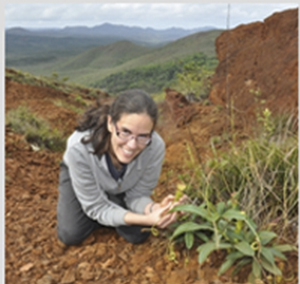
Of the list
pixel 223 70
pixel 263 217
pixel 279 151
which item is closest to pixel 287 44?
pixel 223 70

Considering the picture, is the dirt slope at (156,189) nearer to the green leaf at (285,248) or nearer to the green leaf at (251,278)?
the green leaf at (251,278)

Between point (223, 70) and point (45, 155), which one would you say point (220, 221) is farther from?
point (223, 70)

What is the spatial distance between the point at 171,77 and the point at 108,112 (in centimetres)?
634

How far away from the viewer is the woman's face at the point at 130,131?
88.7 inches

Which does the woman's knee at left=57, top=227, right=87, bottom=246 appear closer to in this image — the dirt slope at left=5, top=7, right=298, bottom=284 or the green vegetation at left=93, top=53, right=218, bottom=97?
the dirt slope at left=5, top=7, right=298, bottom=284

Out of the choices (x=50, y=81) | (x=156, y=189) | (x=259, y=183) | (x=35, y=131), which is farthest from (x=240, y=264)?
(x=50, y=81)

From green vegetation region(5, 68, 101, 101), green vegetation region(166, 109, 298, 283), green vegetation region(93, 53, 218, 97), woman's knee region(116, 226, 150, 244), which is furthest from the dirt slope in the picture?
green vegetation region(5, 68, 101, 101)

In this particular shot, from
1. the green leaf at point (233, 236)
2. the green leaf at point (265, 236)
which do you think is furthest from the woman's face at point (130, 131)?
the green leaf at point (265, 236)

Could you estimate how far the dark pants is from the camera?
2.69 metres

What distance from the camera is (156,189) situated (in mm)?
3861

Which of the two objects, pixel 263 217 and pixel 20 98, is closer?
pixel 263 217

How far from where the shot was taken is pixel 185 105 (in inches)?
226

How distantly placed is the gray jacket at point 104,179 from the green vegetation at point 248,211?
261 mm

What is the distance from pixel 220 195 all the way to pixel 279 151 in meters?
0.42
